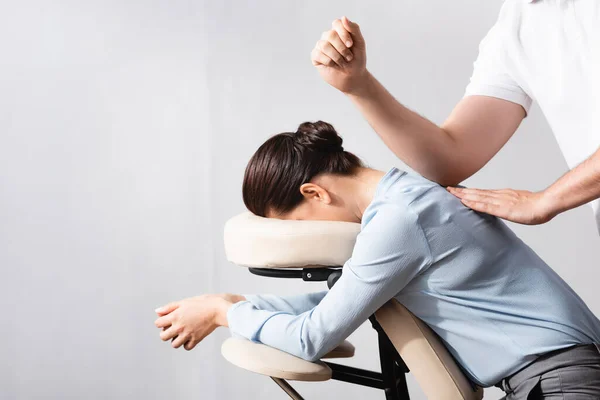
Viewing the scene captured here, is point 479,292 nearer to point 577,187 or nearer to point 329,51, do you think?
point 577,187

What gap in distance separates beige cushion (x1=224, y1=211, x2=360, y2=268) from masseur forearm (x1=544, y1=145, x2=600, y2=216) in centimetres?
34

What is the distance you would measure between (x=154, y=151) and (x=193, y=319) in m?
1.49

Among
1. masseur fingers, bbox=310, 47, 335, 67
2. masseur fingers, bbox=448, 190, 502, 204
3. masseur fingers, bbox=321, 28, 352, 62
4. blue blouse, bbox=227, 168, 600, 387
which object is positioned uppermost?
masseur fingers, bbox=321, 28, 352, 62

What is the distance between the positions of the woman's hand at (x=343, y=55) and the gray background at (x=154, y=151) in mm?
1496

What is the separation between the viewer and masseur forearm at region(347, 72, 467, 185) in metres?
1.31

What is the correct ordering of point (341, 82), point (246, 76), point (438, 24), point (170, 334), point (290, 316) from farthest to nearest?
1. point (246, 76)
2. point (438, 24)
3. point (170, 334)
4. point (290, 316)
5. point (341, 82)

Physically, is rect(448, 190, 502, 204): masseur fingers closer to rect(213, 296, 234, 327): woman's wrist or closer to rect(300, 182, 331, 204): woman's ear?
rect(300, 182, 331, 204): woman's ear

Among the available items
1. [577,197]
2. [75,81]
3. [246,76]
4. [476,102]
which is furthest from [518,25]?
[75,81]

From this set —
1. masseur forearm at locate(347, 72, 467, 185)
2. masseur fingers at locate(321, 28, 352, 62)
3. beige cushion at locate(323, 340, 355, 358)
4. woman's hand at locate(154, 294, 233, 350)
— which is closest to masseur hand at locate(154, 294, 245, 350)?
woman's hand at locate(154, 294, 233, 350)

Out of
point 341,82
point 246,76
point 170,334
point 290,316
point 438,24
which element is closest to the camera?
point 341,82

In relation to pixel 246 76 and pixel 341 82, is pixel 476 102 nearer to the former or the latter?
pixel 341 82

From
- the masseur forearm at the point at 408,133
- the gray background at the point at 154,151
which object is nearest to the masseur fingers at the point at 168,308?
the masseur forearm at the point at 408,133

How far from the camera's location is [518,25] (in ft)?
4.98

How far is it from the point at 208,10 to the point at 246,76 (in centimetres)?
30
